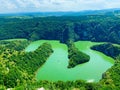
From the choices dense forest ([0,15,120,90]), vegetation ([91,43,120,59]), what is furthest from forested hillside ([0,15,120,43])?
vegetation ([91,43,120,59])

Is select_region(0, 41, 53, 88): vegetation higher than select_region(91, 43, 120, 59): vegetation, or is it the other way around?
select_region(0, 41, 53, 88): vegetation

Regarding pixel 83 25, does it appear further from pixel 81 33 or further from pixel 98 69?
pixel 98 69

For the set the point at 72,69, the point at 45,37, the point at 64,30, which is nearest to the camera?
the point at 72,69

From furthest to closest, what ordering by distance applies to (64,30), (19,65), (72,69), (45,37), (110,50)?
(64,30), (45,37), (110,50), (72,69), (19,65)

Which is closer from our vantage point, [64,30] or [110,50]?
[110,50]

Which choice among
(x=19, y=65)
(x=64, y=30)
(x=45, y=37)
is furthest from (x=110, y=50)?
(x=45, y=37)

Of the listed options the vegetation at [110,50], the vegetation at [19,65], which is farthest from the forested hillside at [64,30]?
the vegetation at [19,65]

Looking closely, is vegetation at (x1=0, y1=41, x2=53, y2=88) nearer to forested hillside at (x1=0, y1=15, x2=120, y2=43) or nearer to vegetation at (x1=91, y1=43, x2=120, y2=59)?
A: vegetation at (x1=91, y1=43, x2=120, y2=59)

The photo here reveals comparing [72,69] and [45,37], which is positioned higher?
[72,69]

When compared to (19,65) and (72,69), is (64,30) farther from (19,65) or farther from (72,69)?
(19,65)

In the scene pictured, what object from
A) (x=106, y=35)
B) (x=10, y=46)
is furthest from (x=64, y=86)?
(x=106, y=35)

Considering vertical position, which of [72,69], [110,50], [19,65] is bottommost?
[110,50]

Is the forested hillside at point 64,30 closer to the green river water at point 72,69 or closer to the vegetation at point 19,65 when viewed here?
the green river water at point 72,69
